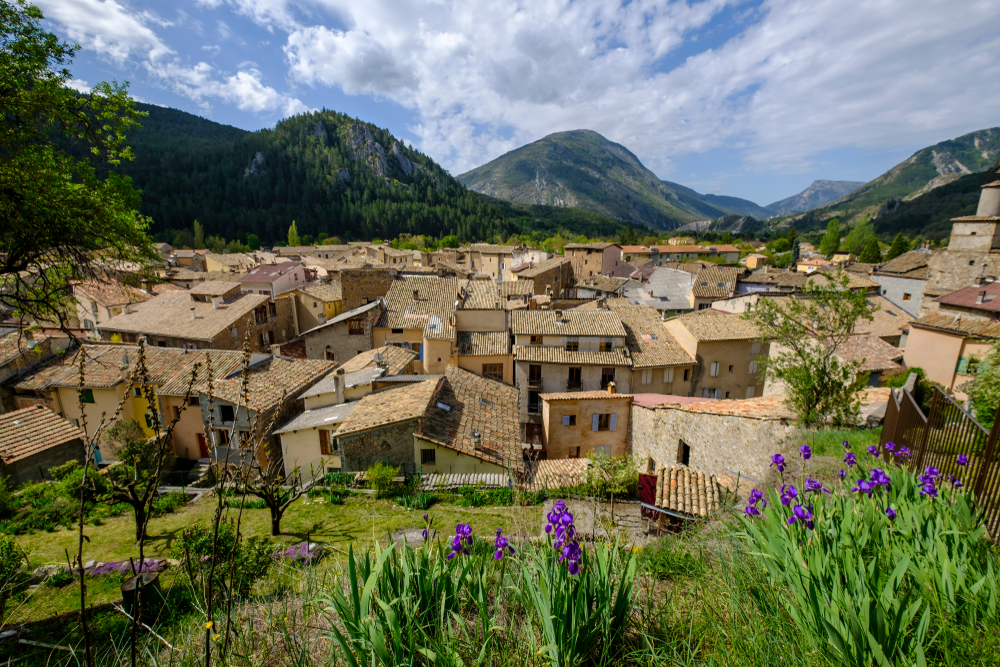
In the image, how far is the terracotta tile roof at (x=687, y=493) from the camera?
28.7 feet

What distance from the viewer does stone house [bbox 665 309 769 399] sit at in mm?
24281

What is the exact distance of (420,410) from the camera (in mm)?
14586

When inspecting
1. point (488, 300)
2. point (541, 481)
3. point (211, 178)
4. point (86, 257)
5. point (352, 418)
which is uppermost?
point (211, 178)

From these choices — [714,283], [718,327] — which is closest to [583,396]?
[718,327]

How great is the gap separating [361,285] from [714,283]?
109 ft

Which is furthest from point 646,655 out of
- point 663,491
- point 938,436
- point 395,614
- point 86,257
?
point 86,257

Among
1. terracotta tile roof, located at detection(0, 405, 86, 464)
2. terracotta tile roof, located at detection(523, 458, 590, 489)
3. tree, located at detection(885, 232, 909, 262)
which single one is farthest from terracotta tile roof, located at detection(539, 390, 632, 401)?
tree, located at detection(885, 232, 909, 262)

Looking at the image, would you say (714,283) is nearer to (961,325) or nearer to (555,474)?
(961,325)

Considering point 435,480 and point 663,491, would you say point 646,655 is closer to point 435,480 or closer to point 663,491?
point 663,491

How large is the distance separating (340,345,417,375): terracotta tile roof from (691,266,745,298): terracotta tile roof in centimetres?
2978

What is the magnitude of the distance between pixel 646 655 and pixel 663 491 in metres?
7.45

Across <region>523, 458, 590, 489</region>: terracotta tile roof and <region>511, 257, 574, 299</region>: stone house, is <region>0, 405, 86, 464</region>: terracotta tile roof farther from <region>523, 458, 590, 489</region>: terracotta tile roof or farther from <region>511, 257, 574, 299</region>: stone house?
<region>511, 257, 574, 299</region>: stone house

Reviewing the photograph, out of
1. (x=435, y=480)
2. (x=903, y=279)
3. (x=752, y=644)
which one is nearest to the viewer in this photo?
(x=752, y=644)

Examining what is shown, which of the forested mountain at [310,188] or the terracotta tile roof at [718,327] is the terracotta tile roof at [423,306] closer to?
the terracotta tile roof at [718,327]
